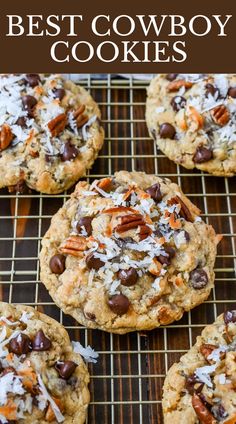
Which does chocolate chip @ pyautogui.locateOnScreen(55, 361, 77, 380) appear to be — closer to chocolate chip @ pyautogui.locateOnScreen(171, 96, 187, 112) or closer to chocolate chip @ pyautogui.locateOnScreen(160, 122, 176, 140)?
chocolate chip @ pyautogui.locateOnScreen(160, 122, 176, 140)

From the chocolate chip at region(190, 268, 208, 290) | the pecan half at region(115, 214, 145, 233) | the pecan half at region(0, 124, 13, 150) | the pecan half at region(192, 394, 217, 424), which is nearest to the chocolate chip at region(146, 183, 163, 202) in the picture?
the pecan half at region(115, 214, 145, 233)

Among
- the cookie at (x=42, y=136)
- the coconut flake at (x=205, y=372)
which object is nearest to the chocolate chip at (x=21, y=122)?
the cookie at (x=42, y=136)

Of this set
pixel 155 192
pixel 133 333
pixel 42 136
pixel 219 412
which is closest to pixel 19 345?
pixel 133 333

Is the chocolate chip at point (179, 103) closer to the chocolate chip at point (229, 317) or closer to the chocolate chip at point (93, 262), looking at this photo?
the chocolate chip at point (93, 262)

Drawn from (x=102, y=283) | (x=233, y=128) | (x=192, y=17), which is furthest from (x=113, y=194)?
(x=192, y=17)

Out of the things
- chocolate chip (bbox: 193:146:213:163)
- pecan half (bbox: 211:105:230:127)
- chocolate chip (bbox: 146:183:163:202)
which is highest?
pecan half (bbox: 211:105:230:127)

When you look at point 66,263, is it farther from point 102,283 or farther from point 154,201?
point 154,201
